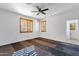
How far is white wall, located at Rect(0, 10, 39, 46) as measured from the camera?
1.53 meters

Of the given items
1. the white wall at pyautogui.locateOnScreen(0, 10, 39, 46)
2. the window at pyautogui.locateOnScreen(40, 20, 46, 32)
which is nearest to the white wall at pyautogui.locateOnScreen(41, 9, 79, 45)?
the window at pyautogui.locateOnScreen(40, 20, 46, 32)

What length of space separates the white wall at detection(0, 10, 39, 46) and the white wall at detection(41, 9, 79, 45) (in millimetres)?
337

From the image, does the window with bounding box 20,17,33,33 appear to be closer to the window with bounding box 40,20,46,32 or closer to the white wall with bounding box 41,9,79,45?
the window with bounding box 40,20,46,32

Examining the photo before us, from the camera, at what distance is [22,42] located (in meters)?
1.63

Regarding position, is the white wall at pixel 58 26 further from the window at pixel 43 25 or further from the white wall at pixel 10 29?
the white wall at pixel 10 29

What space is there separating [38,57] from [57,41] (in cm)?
62

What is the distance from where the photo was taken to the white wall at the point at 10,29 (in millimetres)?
1531

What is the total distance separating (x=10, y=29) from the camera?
156 centimetres

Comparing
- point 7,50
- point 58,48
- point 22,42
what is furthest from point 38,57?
point 7,50

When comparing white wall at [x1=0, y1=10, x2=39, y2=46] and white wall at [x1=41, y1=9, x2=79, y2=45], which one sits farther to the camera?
white wall at [x1=41, y1=9, x2=79, y2=45]

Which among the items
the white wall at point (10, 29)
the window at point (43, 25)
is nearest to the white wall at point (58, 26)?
the window at point (43, 25)

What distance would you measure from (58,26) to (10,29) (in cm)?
116

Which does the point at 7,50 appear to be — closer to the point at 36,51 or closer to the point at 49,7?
the point at 36,51

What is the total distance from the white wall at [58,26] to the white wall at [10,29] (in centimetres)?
34
